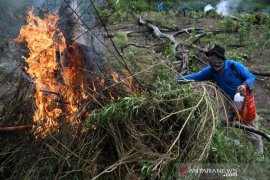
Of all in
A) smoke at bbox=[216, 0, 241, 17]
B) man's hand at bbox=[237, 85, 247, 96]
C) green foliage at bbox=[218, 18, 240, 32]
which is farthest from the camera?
smoke at bbox=[216, 0, 241, 17]

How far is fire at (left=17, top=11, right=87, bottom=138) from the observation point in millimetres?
3984

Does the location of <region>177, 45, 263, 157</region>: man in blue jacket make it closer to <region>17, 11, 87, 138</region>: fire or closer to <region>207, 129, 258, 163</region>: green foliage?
<region>207, 129, 258, 163</region>: green foliage

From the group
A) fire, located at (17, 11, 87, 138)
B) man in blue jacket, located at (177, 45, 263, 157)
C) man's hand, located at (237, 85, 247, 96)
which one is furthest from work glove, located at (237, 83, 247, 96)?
fire, located at (17, 11, 87, 138)

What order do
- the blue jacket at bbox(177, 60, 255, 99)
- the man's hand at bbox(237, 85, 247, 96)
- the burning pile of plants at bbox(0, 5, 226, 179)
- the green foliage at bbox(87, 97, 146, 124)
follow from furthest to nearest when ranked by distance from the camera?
1. the blue jacket at bbox(177, 60, 255, 99)
2. the man's hand at bbox(237, 85, 247, 96)
3. the green foliage at bbox(87, 97, 146, 124)
4. the burning pile of plants at bbox(0, 5, 226, 179)

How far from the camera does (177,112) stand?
3.56 meters


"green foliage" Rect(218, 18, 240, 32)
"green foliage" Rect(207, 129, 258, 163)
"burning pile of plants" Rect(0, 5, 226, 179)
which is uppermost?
"green foliage" Rect(218, 18, 240, 32)

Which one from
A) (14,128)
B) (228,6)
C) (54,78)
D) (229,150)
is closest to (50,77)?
(54,78)

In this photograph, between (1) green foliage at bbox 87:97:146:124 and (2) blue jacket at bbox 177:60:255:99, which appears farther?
(2) blue jacket at bbox 177:60:255:99

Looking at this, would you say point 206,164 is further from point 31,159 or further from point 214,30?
point 214,30

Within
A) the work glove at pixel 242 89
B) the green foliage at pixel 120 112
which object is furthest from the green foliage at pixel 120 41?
the green foliage at pixel 120 112

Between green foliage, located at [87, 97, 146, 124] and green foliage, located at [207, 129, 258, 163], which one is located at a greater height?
green foliage, located at [87, 97, 146, 124]

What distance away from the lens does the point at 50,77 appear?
14.4 feet

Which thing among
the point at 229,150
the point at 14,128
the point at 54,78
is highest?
the point at 54,78

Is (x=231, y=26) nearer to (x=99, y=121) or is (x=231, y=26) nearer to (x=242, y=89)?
(x=242, y=89)
